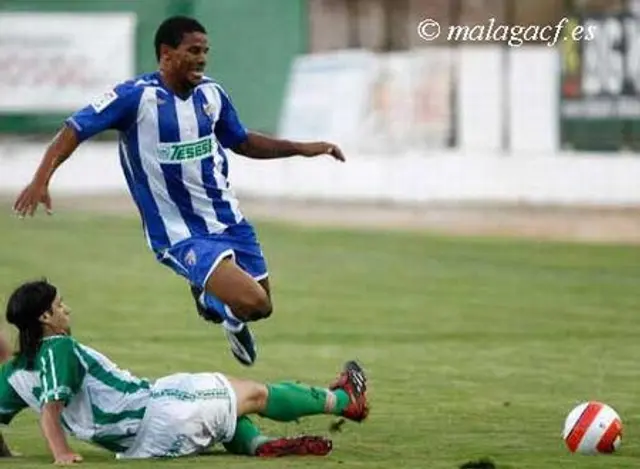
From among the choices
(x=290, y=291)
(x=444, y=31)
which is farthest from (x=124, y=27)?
(x=290, y=291)

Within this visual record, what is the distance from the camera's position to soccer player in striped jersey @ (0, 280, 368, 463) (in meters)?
9.85

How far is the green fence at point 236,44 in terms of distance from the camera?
116ft

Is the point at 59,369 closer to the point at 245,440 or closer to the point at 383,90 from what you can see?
the point at 245,440

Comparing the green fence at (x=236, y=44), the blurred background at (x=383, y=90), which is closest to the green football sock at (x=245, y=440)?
the blurred background at (x=383, y=90)

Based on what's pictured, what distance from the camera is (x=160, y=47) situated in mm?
11727

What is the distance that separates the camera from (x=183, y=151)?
1172 centimetres

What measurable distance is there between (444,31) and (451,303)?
16.6 meters

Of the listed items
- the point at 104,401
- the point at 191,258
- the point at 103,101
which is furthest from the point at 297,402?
the point at 103,101

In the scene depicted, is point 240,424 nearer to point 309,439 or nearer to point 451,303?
point 309,439

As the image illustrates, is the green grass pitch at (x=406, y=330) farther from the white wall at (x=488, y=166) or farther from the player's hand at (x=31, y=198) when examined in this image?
the white wall at (x=488, y=166)

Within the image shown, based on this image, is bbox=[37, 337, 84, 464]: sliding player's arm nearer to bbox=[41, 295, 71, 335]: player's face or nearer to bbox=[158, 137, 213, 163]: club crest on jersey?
bbox=[41, 295, 71, 335]: player's face

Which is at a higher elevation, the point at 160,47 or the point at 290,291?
the point at 160,47

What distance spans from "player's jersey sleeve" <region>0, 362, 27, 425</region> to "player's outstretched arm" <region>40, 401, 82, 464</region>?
31cm

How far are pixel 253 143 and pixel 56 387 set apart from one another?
9.96 feet
